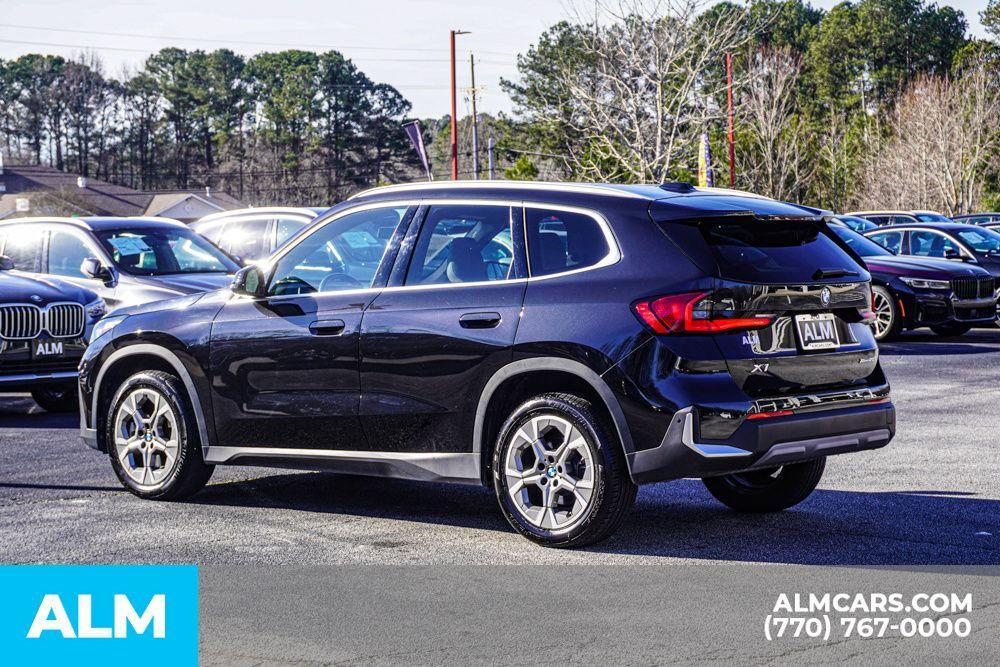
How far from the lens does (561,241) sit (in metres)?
6.89

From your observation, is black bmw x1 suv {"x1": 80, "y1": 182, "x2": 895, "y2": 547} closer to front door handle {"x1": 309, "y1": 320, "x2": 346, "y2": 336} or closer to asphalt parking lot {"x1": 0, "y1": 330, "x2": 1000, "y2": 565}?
front door handle {"x1": 309, "y1": 320, "x2": 346, "y2": 336}

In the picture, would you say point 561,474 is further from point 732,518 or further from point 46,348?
point 46,348

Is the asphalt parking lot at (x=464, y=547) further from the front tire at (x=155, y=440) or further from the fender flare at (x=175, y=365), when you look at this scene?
the fender flare at (x=175, y=365)

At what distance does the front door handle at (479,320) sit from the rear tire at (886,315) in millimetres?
13732

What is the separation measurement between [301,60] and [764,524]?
3917 inches

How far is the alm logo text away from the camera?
5090mm

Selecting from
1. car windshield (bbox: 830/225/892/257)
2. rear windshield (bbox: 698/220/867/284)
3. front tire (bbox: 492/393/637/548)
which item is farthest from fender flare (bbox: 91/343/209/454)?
car windshield (bbox: 830/225/892/257)

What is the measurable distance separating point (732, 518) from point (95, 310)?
757 cm

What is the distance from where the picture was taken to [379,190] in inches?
305

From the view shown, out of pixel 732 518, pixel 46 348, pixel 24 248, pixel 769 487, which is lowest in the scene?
pixel 732 518

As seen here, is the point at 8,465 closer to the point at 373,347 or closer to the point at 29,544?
the point at 29,544

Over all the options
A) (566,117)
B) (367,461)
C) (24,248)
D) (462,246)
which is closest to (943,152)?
(566,117)

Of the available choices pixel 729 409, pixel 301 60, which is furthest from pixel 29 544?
pixel 301 60

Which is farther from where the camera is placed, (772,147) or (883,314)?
(772,147)
